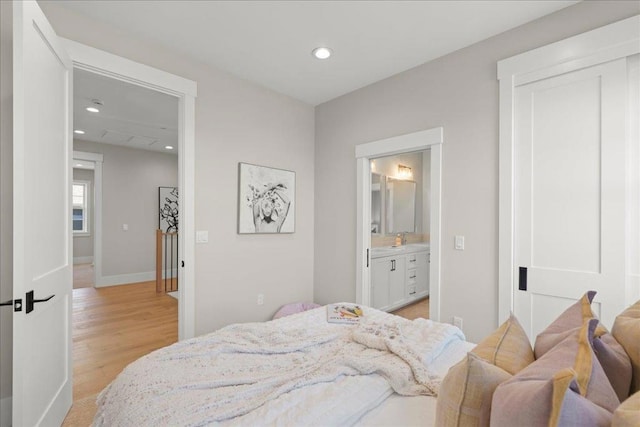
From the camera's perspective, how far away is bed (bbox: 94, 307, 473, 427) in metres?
1.08

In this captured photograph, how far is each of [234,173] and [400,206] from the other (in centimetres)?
291

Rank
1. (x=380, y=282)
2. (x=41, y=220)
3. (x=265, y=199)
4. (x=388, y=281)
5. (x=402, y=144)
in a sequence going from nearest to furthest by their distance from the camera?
(x=41, y=220) < (x=402, y=144) < (x=265, y=199) < (x=380, y=282) < (x=388, y=281)

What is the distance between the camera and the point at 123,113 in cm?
413

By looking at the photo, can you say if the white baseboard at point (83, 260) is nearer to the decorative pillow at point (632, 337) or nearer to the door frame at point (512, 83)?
the door frame at point (512, 83)

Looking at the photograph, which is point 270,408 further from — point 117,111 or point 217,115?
point 117,111

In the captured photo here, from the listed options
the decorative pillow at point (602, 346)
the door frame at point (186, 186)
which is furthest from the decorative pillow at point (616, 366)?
the door frame at point (186, 186)

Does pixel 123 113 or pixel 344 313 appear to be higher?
pixel 123 113

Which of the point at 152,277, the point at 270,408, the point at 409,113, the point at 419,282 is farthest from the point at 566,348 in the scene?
the point at 152,277

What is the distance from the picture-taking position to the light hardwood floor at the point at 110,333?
2.40 metres

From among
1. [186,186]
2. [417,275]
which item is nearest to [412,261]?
[417,275]

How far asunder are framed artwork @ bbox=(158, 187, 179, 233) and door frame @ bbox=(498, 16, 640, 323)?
6.04m

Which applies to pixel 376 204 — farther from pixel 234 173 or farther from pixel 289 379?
pixel 289 379

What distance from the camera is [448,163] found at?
2625mm

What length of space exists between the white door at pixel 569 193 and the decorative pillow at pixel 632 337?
1.12 meters
